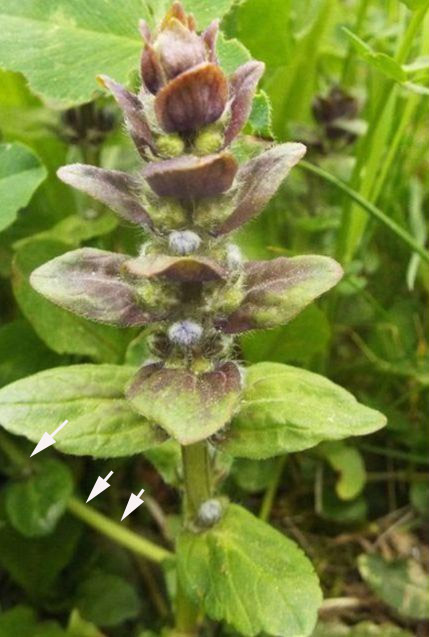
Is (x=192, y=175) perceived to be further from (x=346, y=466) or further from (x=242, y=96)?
(x=346, y=466)

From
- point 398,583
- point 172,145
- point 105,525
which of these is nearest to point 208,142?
point 172,145

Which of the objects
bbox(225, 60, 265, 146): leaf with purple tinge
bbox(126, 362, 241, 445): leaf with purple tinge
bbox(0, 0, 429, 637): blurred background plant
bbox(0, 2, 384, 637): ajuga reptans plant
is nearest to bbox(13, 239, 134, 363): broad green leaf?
bbox(0, 0, 429, 637): blurred background plant

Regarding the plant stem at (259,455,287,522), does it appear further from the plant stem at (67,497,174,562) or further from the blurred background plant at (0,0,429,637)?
the plant stem at (67,497,174,562)

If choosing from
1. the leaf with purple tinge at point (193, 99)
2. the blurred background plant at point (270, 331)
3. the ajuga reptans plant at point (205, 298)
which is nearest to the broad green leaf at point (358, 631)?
the blurred background plant at point (270, 331)

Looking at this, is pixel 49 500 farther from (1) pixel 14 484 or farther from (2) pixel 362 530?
(2) pixel 362 530

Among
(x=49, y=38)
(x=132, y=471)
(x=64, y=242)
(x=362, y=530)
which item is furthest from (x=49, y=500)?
(x=49, y=38)

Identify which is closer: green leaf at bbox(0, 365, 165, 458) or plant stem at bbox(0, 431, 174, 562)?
green leaf at bbox(0, 365, 165, 458)
